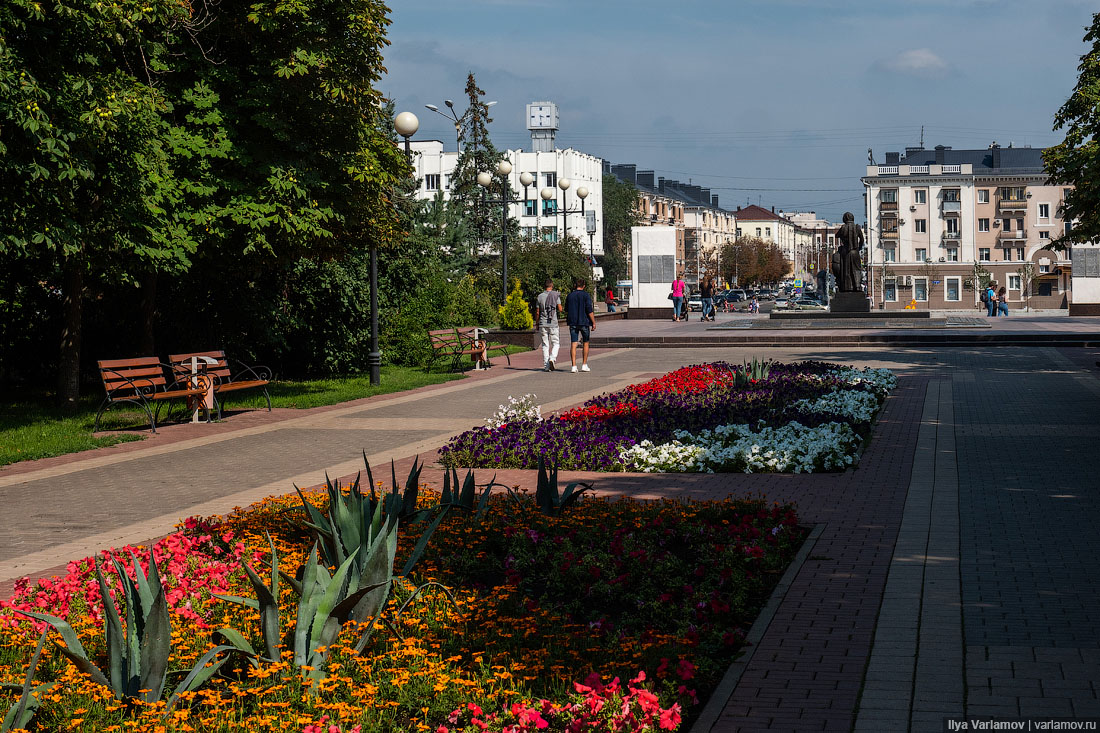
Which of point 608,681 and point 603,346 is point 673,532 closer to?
point 608,681

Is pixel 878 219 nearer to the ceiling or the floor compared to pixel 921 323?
nearer to the ceiling

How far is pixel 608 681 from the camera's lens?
14.1 ft

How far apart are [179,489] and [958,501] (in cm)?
643

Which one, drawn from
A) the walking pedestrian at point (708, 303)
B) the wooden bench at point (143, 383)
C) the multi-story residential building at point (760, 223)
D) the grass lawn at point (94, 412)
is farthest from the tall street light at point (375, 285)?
the multi-story residential building at point (760, 223)

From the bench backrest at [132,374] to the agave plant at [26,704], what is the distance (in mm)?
9679

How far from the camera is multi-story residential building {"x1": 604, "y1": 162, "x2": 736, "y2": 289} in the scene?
127 m

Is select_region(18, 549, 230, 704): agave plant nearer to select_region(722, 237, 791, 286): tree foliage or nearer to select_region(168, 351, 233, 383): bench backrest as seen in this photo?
select_region(168, 351, 233, 383): bench backrest

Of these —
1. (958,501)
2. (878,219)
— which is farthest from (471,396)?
(878,219)

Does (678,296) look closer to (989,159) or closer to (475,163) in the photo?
(475,163)

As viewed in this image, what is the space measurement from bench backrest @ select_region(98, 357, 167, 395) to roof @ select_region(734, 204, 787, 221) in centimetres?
17685

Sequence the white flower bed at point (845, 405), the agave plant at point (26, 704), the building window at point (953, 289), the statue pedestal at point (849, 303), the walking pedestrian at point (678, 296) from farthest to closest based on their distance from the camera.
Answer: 1. the building window at point (953, 289)
2. the walking pedestrian at point (678, 296)
3. the statue pedestal at point (849, 303)
4. the white flower bed at point (845, 405)
5. the agave plant at point (26, 704)

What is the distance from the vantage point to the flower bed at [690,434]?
10.0m

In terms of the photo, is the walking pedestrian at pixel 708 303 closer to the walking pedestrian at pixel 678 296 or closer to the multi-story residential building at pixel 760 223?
the walking pedestrian at pixel 678 296

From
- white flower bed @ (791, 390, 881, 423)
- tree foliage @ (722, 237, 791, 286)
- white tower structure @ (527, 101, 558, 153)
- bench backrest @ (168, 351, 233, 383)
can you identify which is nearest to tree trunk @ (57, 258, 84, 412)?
bench backrest @ (168, 351, 233, 383)
